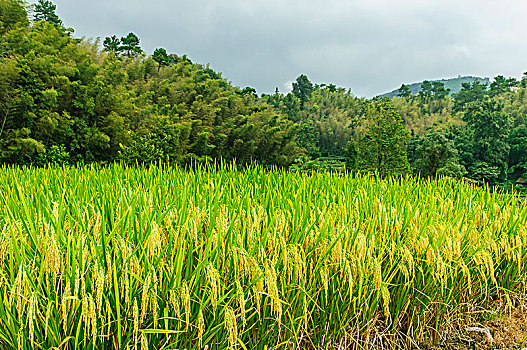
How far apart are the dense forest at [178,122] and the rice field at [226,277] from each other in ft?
10.5

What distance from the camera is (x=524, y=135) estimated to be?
26.4 metres

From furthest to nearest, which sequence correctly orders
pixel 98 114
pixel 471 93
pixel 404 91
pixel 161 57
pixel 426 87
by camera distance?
1. pixel 426 87
2. pixel 404 91
3. pixel 471 93
4. pixel 161 57
5. pixel 98 114

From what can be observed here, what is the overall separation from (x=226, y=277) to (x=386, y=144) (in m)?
11.8

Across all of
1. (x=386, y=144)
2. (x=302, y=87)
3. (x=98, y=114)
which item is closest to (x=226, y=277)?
(x=386, y=144)

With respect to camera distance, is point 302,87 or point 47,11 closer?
point 47,11

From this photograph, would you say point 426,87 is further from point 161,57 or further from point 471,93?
point 161,57

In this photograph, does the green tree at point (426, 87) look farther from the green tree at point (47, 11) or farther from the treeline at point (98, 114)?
the green tree at point (47, 11)

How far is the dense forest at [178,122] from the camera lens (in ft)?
43.0

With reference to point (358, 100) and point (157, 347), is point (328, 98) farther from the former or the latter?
point (157, 347)

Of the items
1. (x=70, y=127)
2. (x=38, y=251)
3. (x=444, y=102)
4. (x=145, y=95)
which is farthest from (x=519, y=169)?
(x=38, y=251)

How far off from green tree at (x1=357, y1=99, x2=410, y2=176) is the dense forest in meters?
0.04

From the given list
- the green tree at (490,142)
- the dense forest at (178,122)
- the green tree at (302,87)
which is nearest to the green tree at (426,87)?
the dense forest at (178,122)

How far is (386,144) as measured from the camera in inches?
484

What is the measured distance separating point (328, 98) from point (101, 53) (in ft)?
90.8
